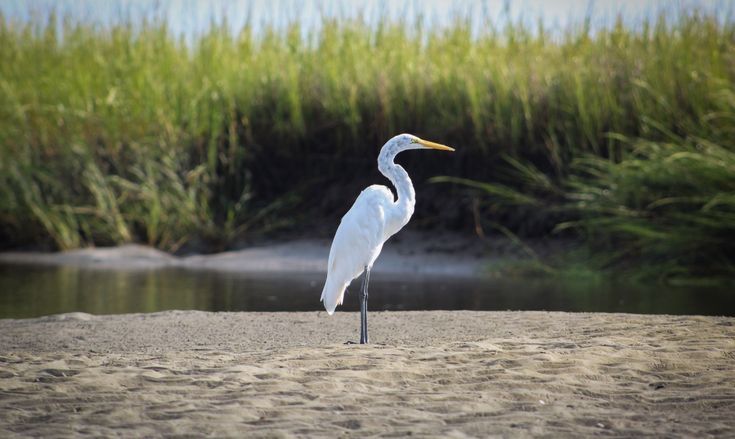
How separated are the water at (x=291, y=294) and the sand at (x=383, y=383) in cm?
155

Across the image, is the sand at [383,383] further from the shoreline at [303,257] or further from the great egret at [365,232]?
the shoreline at [303,257]

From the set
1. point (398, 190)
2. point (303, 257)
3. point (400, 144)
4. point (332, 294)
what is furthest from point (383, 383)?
point (303, 257)

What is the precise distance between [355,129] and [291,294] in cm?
337

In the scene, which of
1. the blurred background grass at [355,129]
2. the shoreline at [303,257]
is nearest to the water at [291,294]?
the shoreline at [303,257]

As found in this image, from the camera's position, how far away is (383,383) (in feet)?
12.4

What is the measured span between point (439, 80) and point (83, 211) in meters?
4.05

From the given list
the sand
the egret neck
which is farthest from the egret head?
the sand

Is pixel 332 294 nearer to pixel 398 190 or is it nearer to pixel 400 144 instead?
pixel 398 190

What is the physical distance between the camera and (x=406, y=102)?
10.7 m

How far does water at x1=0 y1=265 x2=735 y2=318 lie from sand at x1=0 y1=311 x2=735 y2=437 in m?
1.55

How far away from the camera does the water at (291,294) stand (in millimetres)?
6891

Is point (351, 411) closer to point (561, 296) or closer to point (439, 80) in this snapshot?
point (561, 296)

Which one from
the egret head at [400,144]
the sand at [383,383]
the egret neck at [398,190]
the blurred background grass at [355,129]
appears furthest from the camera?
the blurred background grass at [355,129]

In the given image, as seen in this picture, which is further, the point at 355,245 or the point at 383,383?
the point at 355,245
